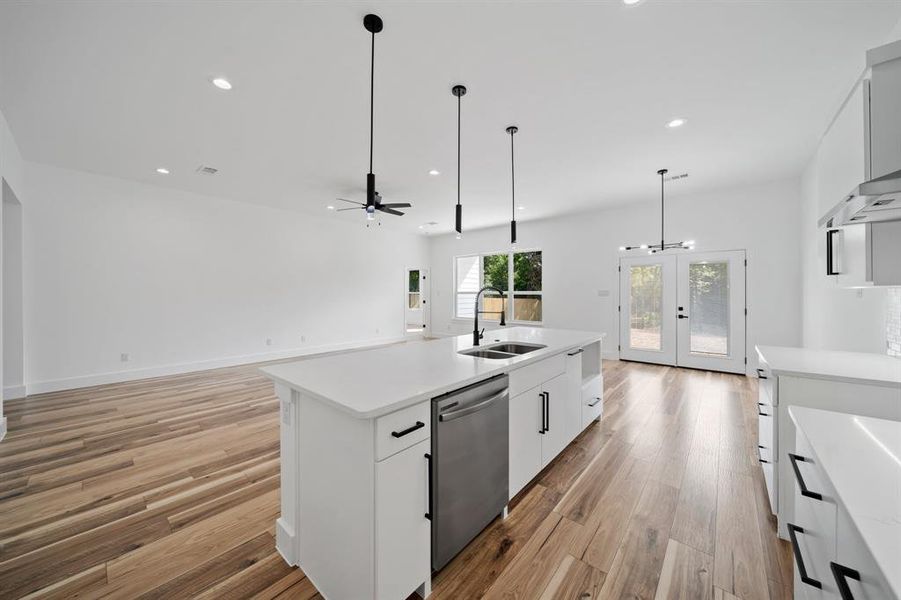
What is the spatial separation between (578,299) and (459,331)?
3.40 meters

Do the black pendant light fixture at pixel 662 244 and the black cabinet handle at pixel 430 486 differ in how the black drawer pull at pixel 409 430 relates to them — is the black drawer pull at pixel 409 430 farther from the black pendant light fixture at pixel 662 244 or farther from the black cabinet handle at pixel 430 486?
the black pendant light fixture at pixel 662 244

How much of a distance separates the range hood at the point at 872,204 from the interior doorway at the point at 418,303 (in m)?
8.39

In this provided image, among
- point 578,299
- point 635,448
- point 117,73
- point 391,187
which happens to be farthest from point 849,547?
point 578,299

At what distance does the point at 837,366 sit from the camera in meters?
1.79

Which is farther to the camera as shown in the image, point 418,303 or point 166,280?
point 418,303

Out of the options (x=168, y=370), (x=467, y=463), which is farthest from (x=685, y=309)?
(x=168, y=370)

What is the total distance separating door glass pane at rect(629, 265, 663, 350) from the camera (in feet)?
19.7

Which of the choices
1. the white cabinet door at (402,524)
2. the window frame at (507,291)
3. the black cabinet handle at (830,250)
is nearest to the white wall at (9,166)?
the white cabinet door at (402,524)

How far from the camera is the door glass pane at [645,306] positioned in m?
6.00

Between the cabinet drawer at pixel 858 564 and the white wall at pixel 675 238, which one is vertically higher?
the white wall at pixel 675 238

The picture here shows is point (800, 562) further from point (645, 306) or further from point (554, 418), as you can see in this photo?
point (645, 306)

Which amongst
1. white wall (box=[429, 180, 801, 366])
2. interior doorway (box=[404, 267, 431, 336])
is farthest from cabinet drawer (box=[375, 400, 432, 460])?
interior doorway (box=[404, 267, 431, 336])

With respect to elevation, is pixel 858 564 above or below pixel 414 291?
below

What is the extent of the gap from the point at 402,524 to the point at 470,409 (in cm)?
54
